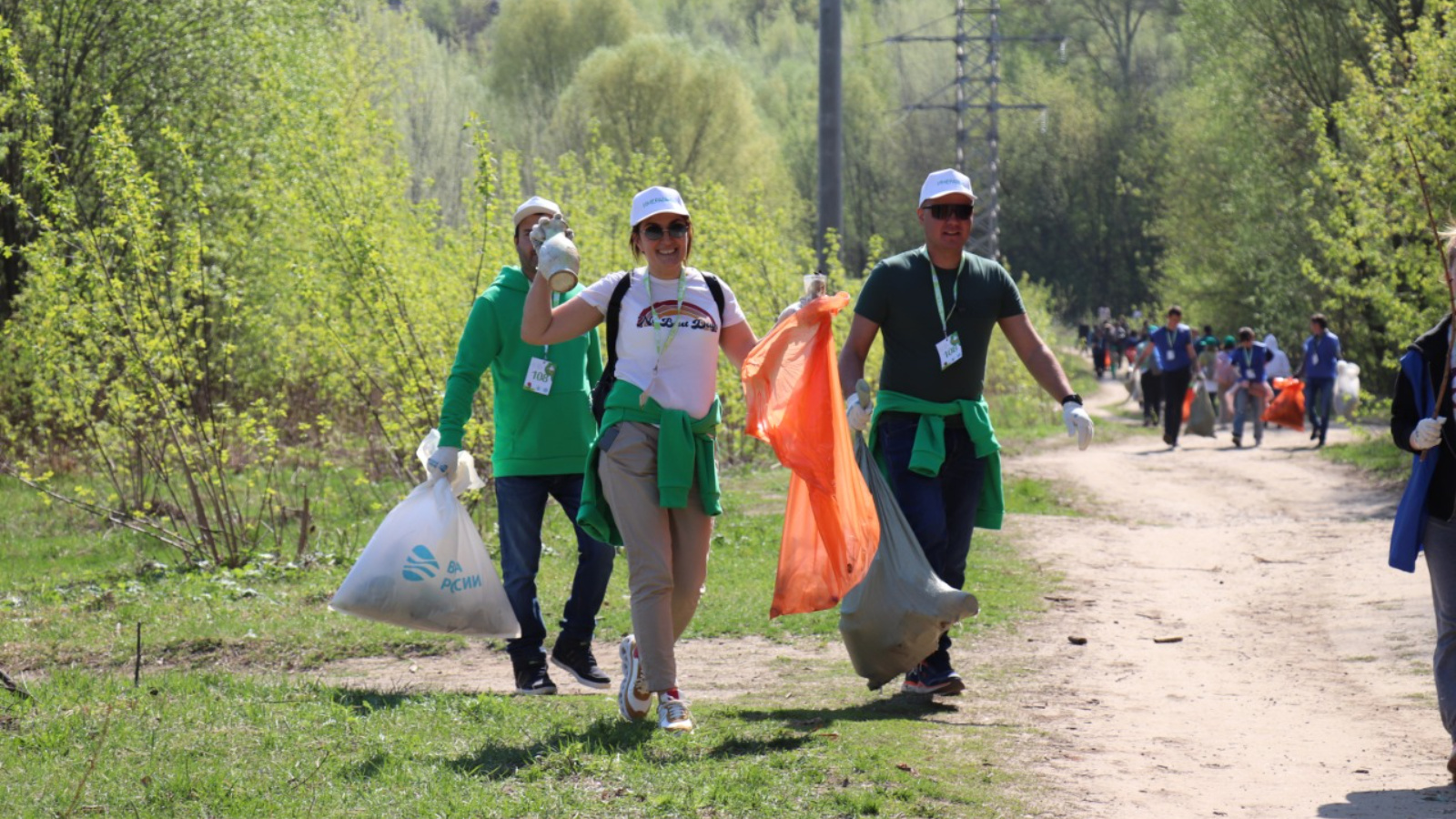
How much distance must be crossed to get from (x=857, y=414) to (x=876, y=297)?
1.52 ft

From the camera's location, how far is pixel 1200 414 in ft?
74.4

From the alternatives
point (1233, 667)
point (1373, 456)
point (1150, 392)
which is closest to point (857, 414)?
point (1233, 667)

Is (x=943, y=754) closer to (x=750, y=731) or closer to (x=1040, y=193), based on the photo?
(x=750, y=731)

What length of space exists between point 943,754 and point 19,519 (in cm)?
1210

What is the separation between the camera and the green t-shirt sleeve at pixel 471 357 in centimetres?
638

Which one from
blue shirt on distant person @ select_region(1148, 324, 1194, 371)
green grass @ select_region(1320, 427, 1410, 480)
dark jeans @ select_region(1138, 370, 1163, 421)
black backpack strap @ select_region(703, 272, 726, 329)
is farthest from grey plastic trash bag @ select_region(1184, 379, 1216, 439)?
black backpack strap @ select_region(703, 272, 726, 329)

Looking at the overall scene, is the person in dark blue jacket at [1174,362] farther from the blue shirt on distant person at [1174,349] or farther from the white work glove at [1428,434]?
the white work glove at [1428,434]

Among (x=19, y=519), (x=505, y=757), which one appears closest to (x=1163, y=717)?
(x=505, y=757)

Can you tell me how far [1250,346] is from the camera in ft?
72.9

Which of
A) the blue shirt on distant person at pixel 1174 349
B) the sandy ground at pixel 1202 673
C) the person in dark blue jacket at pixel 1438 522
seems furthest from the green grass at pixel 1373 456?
the person in dark blue jacket at pixel 1438 522

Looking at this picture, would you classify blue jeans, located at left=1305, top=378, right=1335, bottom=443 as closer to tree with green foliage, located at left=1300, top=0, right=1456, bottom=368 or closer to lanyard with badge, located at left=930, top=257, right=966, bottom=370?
tree with green foliage, located at left=1300, top=0, right=1456, bottom=368

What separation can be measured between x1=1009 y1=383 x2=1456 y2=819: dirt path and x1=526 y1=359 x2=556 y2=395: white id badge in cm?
217

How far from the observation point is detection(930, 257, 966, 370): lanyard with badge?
6.25 m

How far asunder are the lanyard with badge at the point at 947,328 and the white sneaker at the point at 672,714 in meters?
1.68
